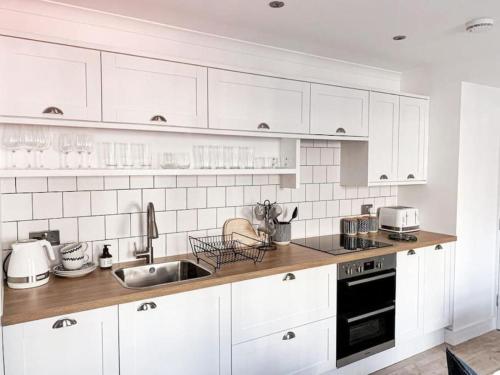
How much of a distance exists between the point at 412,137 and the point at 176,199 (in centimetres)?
213

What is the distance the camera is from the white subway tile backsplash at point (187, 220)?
2676mm

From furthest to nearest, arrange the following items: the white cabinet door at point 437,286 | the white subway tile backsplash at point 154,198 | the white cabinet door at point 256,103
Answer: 1. the white cabinet door at point 437,286
2. the white subway tile backsplash at point 154,198
3. the white cabinet door at point 256,103

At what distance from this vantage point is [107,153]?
226cm

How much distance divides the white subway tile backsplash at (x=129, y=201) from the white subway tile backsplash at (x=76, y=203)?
0.20 meters

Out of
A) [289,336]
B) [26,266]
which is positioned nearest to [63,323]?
[26,266]

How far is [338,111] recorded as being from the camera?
116 inches

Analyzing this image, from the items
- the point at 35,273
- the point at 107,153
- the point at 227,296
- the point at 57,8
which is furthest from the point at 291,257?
the point at 57,8

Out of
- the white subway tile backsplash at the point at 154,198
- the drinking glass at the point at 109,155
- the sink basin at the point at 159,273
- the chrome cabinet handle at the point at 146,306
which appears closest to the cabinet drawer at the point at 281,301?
the sink basin at the point at 159,273

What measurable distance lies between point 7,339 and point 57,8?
1689 mm

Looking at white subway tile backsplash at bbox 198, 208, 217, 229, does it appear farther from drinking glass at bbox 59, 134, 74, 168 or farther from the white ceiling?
the white ceiling

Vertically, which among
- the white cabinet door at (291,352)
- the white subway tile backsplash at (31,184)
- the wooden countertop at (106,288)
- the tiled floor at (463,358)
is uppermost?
the white subway tile backsplash at (31,184)

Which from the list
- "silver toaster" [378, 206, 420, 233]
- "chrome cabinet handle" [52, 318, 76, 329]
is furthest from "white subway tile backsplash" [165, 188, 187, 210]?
"silver toaster" [378, 206, 420, 233]

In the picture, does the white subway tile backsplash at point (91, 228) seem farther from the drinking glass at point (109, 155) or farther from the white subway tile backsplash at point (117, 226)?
the drinking glass at point (109, 155)

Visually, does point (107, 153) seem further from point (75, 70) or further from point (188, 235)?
point (188, 235)
